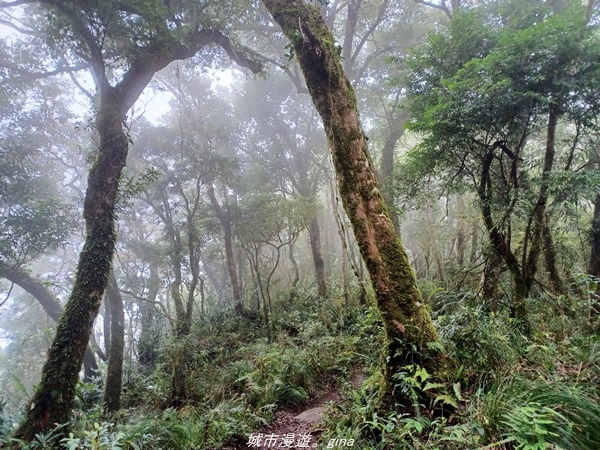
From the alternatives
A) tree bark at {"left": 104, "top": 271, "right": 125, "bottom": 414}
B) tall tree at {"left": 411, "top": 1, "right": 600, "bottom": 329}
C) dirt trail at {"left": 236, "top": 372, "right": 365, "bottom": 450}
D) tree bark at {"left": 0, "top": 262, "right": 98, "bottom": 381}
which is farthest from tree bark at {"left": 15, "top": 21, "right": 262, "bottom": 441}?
tree bark at {"left": 0, "top": 262, "right": 98, "bottom": 381}

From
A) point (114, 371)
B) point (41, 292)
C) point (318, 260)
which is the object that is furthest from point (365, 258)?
point (41, 292)

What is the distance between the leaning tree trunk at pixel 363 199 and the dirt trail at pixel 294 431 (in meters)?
1.13

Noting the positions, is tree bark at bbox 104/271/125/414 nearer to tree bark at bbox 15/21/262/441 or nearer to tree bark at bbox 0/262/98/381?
tree bark at bbox 15/21/262/441

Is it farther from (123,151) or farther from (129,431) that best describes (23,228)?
(129,431)

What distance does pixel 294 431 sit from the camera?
3869 millimetres

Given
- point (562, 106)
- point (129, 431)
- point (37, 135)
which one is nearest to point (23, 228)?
point (37, 135)

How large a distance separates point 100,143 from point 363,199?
570cm

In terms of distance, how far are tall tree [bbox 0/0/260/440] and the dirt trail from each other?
3.14m

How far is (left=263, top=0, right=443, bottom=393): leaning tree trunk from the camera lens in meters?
2.94

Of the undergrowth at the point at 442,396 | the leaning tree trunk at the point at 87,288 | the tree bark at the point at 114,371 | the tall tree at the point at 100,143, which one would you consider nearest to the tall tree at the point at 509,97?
the undergrowth at the point at 442,396

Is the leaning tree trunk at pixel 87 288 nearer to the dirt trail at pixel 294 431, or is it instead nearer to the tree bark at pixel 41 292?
the dirt trail at pixel 294 431

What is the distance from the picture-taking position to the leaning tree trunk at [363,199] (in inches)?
116

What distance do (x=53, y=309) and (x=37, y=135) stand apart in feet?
23.5

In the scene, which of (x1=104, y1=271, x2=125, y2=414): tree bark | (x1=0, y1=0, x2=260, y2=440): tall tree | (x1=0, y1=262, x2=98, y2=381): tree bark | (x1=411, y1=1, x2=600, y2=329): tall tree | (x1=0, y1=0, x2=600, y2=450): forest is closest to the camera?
(x1=0, y1=0, x2=600, y2=450): forest
